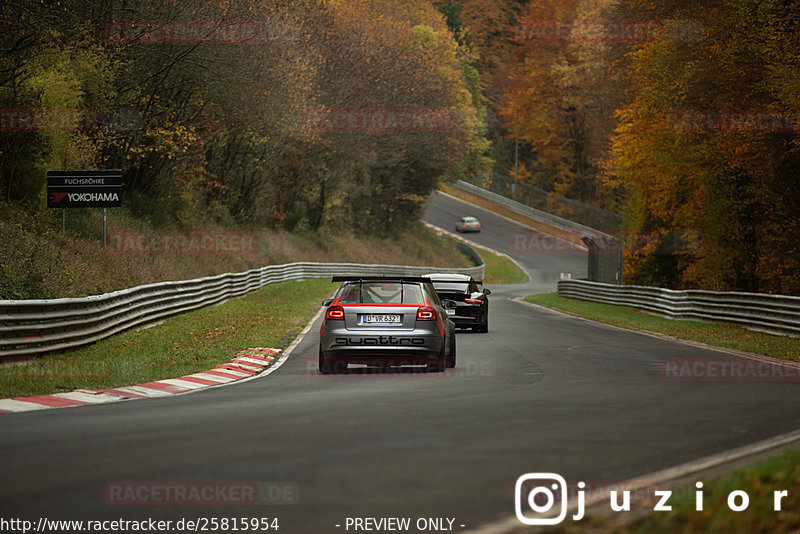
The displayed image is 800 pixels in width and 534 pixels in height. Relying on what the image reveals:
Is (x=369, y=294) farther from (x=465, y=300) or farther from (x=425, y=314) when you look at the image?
(x=465, y=300)

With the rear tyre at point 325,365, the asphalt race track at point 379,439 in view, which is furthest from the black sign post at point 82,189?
the asphalt race track at point 379,439

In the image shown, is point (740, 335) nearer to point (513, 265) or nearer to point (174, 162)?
point (174, 162)

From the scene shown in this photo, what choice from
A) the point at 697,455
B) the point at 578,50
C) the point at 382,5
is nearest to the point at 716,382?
the point at 697,455

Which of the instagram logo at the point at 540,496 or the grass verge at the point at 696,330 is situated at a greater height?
the instagram logo at the point at 540,496

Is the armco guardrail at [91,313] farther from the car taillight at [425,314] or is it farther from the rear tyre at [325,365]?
the car taillight at [425,314]

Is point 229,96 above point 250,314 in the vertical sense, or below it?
above

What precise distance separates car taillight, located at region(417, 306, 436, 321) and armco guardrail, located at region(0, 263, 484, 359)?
5.76 m

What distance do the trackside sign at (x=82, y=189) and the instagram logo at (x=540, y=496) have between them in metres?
20.9

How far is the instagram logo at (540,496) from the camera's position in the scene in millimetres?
5598

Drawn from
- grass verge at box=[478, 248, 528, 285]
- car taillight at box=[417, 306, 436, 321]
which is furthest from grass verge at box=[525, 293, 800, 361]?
grass verge at box=[478, 248, 528, 285]

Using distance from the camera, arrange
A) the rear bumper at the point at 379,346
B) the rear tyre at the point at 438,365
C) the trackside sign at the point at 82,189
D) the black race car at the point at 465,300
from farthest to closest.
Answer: the trackside sign at the point at 82,189, the black race car at the point at 465,300, the rear tyre at the point at 438,365, the rear bumper at the point at 379,346

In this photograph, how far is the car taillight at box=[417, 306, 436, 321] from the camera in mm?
14719

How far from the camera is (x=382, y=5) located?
248ft

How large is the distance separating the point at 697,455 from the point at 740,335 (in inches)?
707
